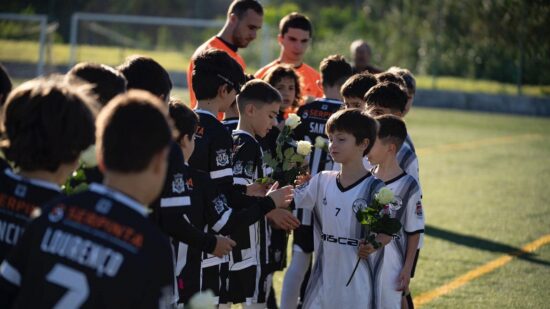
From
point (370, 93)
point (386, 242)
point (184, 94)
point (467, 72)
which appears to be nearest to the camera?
point (386, 242)

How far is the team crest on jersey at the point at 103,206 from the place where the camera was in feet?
9.20

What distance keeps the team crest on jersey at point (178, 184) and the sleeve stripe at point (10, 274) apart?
135cm

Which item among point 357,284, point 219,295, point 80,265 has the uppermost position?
point 80,265

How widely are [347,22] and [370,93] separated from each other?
3717 centimetres

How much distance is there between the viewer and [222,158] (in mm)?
5352

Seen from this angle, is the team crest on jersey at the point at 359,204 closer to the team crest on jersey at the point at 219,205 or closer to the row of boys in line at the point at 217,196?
the row of boys in line at the point at 217,196

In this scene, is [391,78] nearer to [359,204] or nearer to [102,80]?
[359,204]

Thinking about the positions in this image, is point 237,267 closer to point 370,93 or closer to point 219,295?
point 219,295

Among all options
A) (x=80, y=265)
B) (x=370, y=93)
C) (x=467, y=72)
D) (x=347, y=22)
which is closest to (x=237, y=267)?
(x=370, y=93)

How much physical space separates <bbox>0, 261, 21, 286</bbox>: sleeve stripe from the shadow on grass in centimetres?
733

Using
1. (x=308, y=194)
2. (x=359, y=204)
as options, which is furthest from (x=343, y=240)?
(x=308, y=194)

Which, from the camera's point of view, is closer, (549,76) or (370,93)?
(370,93)

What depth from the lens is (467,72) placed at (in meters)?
34.1

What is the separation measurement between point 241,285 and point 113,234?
3.32 meters
